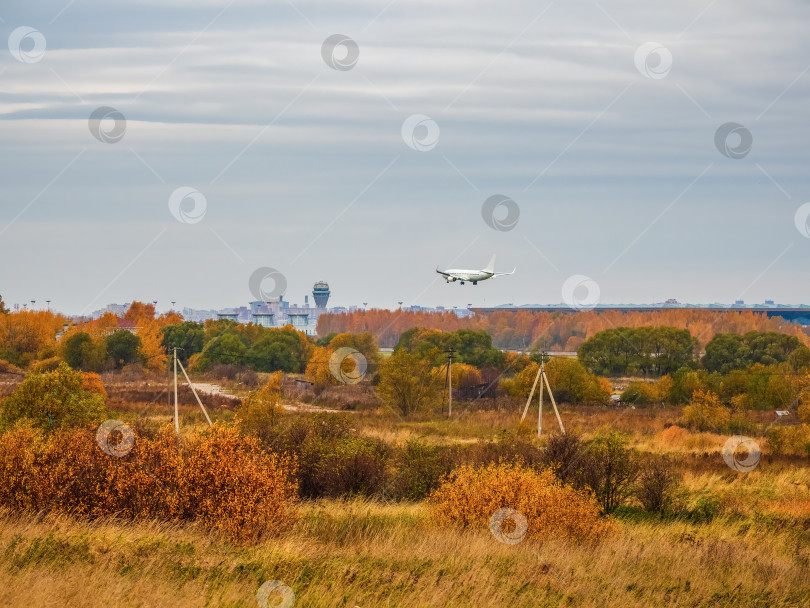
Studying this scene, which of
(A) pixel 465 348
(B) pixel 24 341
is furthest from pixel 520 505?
(B) pixel 24 341

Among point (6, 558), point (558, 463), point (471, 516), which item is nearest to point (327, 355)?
point (558, 463)

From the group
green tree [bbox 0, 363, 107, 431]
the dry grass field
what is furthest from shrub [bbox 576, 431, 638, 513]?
green tree [bbox 0, 363, 107, 431]

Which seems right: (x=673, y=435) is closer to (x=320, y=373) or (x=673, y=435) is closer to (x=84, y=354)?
(x=320, y=373)

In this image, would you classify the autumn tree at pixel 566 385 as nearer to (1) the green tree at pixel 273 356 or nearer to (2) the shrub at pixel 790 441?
(2) the shrub at pixel 790 441

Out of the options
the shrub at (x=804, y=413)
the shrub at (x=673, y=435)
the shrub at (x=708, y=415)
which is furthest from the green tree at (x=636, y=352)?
the shrub at (x=673, y=435)

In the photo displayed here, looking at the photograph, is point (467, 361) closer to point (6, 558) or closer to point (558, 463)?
point (558, 463)

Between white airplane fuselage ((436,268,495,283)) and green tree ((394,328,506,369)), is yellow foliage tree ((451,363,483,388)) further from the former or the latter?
white airplane fuselage ((436,268,495,283))

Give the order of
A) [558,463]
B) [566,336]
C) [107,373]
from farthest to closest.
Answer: [566,336]
[107,373]
[558,463]
